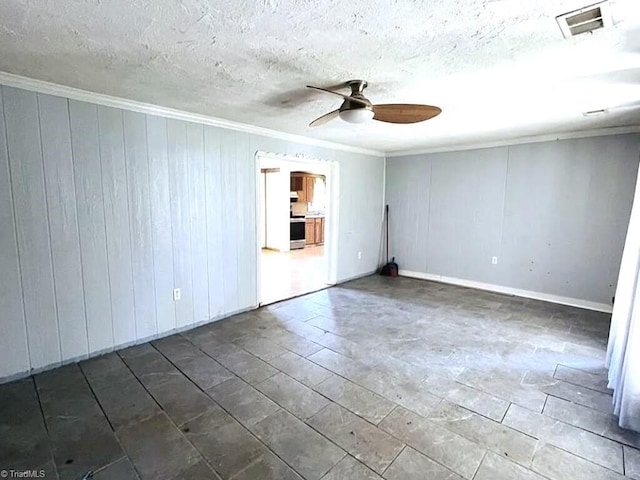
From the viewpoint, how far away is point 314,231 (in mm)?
9562

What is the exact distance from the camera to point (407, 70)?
2.16 meters

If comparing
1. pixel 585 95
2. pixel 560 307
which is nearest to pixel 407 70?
pixel 585 95

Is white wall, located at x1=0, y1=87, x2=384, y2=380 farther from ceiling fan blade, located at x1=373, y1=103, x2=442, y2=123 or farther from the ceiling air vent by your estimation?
the ceiling air vent

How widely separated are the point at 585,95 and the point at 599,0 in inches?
62.4

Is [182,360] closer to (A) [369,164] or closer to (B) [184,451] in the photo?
(B) [184,451]

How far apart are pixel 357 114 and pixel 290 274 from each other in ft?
13.5

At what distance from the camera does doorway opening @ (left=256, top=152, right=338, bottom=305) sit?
5.07m

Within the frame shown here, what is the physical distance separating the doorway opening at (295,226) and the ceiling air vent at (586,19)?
3072mm

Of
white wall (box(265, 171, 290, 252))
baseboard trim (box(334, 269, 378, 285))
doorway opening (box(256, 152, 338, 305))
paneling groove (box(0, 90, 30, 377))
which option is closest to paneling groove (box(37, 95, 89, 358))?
paneling groove (box(0, 90, 30, 377))

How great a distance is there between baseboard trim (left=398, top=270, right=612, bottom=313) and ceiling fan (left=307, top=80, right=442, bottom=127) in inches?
135

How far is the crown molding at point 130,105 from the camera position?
235 centimetres

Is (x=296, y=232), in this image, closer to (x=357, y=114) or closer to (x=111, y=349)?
(x=111, y=349)

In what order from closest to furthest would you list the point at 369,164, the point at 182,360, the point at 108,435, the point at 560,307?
1. the point at 108,435
2. the point at 182,360
3. the point at 560,307
4. the point at 369,164

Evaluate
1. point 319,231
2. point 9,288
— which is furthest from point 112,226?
point 319,231
